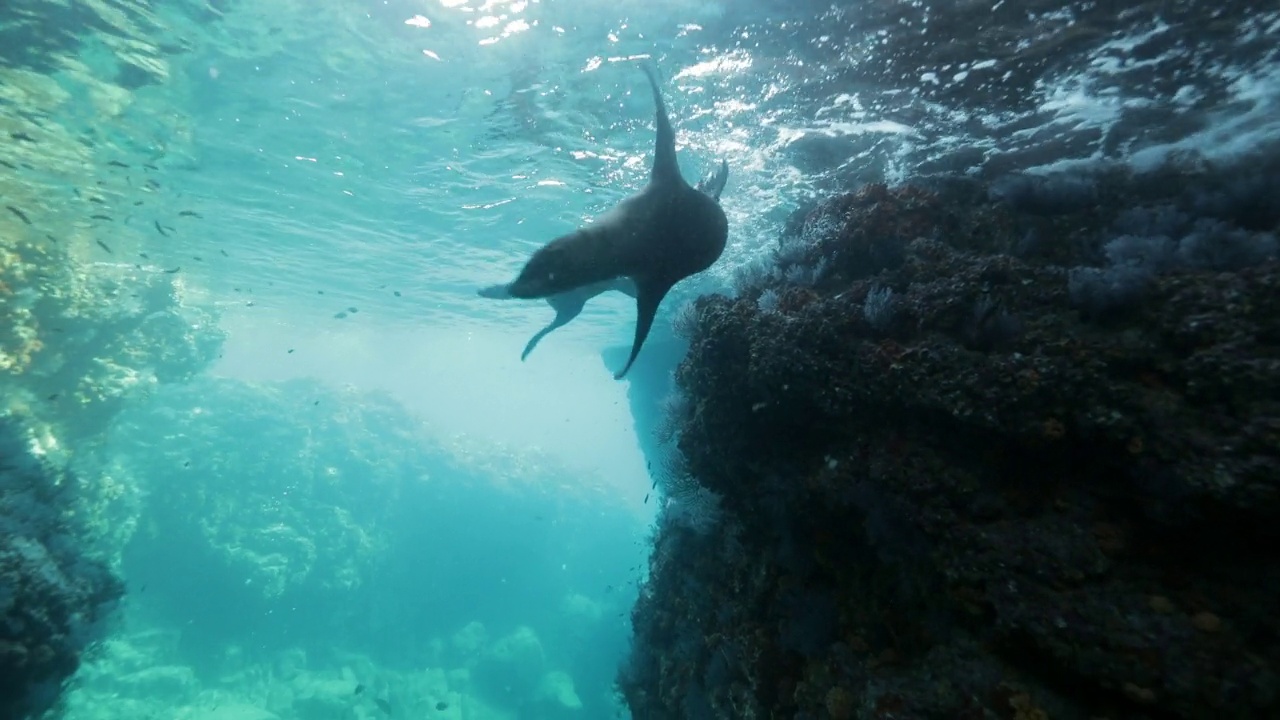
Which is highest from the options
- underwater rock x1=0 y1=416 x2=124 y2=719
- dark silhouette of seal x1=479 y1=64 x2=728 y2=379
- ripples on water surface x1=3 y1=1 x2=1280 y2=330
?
ripples on water surface x1=3 y1=1 x2=1280 y2=330

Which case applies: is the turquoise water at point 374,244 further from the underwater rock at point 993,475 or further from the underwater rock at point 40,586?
the underwater rock at point 993,475

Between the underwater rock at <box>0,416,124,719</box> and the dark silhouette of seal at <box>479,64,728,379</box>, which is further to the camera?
the underwater rock at <box>0,416,124,719</box>

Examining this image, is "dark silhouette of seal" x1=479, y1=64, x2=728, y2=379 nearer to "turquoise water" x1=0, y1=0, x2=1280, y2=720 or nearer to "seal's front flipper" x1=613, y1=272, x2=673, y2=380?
"seal's front flipper" x1=613, y1=272, x2=673, y2=380

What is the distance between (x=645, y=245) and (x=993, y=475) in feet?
11.7

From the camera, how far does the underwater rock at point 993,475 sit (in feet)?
11.3

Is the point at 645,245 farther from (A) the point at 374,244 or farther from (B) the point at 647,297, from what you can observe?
(A) the point at 374,244

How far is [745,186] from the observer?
44.2 feet

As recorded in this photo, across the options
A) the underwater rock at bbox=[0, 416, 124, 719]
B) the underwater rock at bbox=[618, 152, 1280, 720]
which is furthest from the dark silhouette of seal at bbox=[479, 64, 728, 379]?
the underwater rock at bbox=[0, 416, 124, 719]

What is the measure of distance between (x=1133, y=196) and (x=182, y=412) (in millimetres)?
37102

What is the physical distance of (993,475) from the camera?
15.1 feet

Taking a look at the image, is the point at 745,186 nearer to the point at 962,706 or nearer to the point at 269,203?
the point at 962,706

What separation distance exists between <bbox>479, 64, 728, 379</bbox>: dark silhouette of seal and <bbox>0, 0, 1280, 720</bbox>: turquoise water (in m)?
5.20

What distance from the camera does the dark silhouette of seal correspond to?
396cm

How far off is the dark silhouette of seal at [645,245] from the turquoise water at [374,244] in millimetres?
5200
